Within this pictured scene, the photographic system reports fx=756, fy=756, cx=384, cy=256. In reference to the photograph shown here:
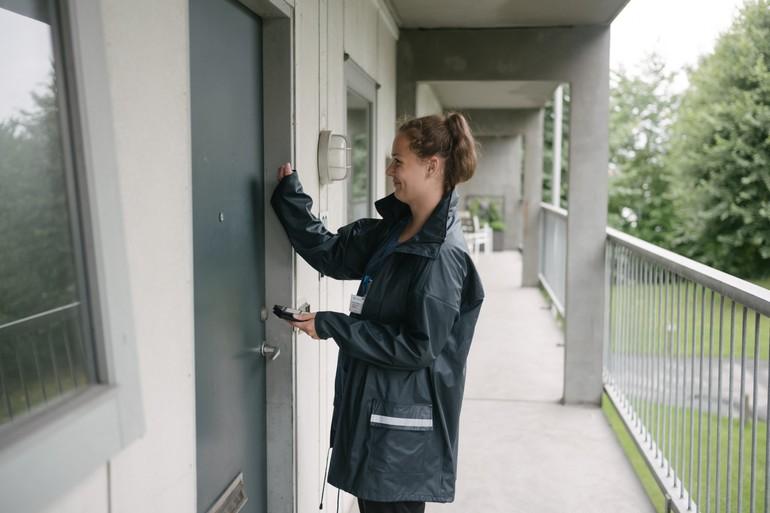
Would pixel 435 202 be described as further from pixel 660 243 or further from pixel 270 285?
pixel 660 243

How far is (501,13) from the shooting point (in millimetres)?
4727

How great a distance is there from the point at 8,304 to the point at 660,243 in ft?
91.8

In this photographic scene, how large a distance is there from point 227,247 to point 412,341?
56 centimetres

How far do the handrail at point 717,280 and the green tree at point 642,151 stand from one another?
23.5m

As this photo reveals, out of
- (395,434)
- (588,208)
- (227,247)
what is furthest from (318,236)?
(588,208)

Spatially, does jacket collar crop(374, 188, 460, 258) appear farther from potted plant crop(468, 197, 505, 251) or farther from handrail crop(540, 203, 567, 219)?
potted plant crop(468, 197, 505, 251)

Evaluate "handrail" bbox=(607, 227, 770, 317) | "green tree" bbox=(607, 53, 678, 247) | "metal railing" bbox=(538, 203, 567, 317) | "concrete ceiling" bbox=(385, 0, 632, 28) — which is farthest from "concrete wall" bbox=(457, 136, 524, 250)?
"handrail" bbox=(607, 227, 770, 317)

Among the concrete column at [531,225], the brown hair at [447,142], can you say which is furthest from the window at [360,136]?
the concrete column at [531,225]

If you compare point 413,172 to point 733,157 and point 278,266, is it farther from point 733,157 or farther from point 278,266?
point 733,157

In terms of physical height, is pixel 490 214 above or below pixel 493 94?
below

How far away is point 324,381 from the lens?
119 inches

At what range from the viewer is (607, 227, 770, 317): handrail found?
213cm

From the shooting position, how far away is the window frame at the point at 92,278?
92cm

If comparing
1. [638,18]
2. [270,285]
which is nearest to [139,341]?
[270,285]
